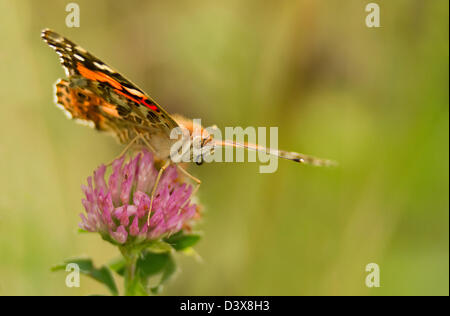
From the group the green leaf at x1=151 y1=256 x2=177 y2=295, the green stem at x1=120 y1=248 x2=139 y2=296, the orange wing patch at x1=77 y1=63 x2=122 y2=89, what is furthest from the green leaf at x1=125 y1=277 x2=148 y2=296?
the orange wing patch at x1=77 y1=63 x2=122 y2=89

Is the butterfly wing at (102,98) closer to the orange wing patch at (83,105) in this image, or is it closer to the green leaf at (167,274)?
the orange wing patch at (83,105)

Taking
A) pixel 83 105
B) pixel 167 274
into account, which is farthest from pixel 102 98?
pixel 167 274

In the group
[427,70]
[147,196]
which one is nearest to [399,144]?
[427,70]

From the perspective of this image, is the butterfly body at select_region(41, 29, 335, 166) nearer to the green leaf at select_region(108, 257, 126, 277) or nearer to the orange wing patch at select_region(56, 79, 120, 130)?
the orange wing patch at select_region(56, 79, 120, 130)

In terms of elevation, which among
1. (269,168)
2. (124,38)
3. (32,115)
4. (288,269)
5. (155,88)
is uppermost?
(124,38)

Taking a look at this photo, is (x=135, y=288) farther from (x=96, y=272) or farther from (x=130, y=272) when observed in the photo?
(x=96, y=272)

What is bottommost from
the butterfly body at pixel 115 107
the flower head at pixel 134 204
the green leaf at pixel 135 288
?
the green leaf at pixel 135 288

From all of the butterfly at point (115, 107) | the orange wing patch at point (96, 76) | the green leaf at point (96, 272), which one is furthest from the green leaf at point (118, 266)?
the orange wing patch at point (96, 76)

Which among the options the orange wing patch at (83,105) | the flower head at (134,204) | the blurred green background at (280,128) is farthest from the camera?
the blurred green background at (280,128)

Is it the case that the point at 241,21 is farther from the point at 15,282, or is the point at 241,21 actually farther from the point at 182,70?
the point at 15,282
